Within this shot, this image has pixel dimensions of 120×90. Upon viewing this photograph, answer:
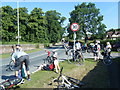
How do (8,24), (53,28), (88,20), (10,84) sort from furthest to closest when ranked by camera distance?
(53,28) → (88,20) → (8,24) → (10,84)

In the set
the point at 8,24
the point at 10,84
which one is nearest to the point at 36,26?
the point at 8,24

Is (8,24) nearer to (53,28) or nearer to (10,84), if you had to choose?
(53,28)

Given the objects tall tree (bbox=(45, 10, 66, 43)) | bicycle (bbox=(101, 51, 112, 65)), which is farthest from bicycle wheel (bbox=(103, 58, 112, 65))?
tall tree (bbox=(45, 10, 66, 43))

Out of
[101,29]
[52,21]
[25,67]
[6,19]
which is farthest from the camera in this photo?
[52,21]

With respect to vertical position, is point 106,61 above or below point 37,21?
below

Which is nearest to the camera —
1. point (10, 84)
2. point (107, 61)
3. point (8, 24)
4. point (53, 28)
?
point (10, 84)

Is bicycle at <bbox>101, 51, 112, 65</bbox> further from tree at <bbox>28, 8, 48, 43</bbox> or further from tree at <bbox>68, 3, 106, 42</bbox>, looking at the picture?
tree at <bbox>28, 8, 48, 43</bbox>

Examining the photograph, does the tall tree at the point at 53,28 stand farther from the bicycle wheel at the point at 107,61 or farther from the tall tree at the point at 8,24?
the bicycle wheel at the point at 107,61

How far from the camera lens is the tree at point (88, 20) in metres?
47.8

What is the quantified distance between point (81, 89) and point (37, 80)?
2.08 metres

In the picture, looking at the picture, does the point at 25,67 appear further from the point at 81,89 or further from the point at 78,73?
the point at 78,73

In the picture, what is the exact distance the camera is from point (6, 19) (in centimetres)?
4319

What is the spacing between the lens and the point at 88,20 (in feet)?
160

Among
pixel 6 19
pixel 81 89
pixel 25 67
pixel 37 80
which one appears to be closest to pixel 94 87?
pixel 81 89
